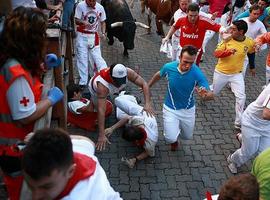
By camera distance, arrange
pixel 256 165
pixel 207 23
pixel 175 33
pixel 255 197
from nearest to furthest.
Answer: pixel 255 197, pixel 256 165, pixel 207 23, pixel 175 33

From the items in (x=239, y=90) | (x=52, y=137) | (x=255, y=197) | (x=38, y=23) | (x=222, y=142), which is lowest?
(x=222, y=142)

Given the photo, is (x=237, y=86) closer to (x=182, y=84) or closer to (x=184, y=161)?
(x=182, y=84)

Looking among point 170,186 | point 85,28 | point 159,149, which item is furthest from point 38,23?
point 85,28

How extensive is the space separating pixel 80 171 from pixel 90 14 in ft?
19.5

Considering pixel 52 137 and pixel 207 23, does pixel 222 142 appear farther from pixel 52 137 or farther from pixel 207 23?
pixel 52 137

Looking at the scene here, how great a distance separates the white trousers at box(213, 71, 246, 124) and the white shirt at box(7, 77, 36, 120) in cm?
435

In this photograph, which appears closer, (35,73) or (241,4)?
(35,73)

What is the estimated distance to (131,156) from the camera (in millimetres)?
5637

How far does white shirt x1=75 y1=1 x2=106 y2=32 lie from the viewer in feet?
24.1

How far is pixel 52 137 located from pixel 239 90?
5.01m

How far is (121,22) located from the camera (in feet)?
29.8

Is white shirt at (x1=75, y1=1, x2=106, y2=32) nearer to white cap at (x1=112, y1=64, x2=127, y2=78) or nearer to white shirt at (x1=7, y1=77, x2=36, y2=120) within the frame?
white cap at (x1=112, y1=64, x2=127, y2=78)

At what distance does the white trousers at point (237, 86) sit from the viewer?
6.36m

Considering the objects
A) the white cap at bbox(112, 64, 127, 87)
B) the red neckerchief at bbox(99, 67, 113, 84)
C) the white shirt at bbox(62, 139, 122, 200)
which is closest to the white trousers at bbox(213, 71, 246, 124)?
the white cap at bbox(112, 64, 127, 87)
